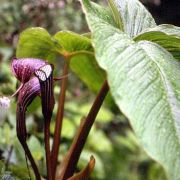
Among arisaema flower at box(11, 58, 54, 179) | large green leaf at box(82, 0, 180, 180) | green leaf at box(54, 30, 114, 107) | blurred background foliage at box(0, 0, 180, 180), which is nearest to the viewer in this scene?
large green leaf at box(82, 0, 180, 180)

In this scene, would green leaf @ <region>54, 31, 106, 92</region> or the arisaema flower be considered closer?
the arisaema flower

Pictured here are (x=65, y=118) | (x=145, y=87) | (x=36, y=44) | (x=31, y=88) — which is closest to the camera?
(x=145, y=87)

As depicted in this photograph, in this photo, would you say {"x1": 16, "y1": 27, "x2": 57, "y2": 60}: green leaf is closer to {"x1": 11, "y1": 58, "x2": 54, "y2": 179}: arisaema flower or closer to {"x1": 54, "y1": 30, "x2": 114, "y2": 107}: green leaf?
{"x1": 54, "y1": 30, "x2": 114, "y2": 107}: green leaf

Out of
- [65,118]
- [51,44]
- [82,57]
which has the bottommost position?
[65,118]

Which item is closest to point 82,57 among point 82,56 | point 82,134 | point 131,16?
point 82,56

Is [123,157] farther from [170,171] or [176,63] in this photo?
[170,171]

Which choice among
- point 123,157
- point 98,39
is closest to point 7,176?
point 98,39

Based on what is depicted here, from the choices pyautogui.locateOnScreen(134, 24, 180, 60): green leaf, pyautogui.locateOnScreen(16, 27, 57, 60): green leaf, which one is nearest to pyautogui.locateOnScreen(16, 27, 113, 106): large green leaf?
pyautogui.locateOnScreen(16, 27, 57, 60): green leaf

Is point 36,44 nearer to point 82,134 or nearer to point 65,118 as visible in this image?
point 82,134
